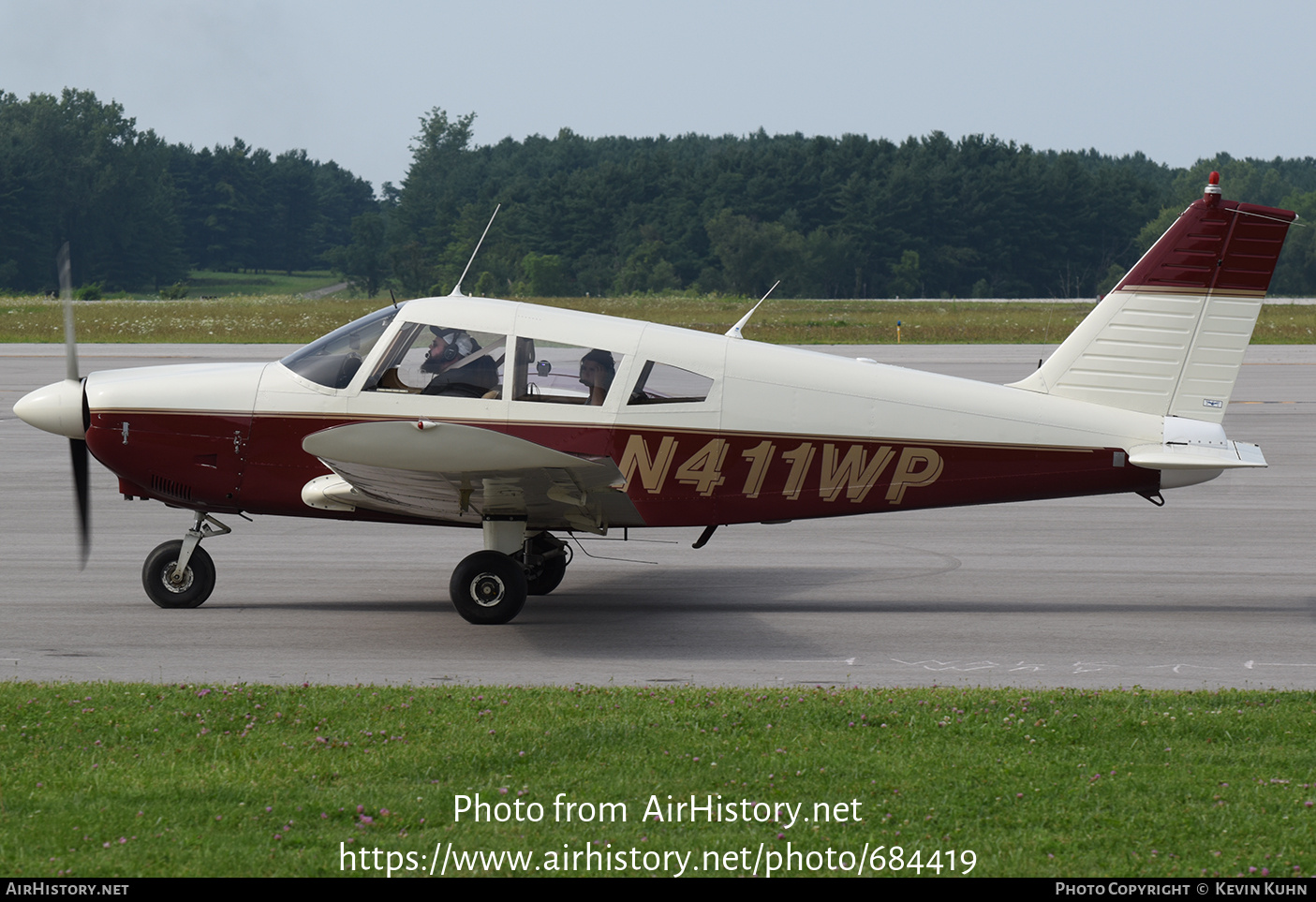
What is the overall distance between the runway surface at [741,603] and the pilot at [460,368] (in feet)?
5.44

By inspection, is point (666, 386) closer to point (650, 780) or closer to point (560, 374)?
point (560, 374)

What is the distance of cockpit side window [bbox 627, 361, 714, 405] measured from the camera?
9000 millimetres

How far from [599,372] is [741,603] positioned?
89.8 inches

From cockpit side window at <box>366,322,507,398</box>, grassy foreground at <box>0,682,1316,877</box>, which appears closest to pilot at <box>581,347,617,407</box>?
cockpit side window at <box>366,322,507,398</box>

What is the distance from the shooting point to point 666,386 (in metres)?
9.03

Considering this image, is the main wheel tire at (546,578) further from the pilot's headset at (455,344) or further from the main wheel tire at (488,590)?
the pilot's headset at (455,344)

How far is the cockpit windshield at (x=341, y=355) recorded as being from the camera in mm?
9062

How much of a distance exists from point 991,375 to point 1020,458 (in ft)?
74.9

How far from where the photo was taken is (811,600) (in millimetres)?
10195

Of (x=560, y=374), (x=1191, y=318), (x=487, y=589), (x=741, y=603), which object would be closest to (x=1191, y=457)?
(x=1191, y=318)

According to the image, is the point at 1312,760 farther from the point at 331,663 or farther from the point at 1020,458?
the point at 331,663

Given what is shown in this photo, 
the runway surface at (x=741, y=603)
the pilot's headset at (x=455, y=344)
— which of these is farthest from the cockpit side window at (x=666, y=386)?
the runway surface at (x=741, y=603)

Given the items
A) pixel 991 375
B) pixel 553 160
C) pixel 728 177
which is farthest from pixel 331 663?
pixel 553 160

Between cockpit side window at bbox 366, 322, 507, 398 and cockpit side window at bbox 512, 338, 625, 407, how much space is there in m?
0.15
